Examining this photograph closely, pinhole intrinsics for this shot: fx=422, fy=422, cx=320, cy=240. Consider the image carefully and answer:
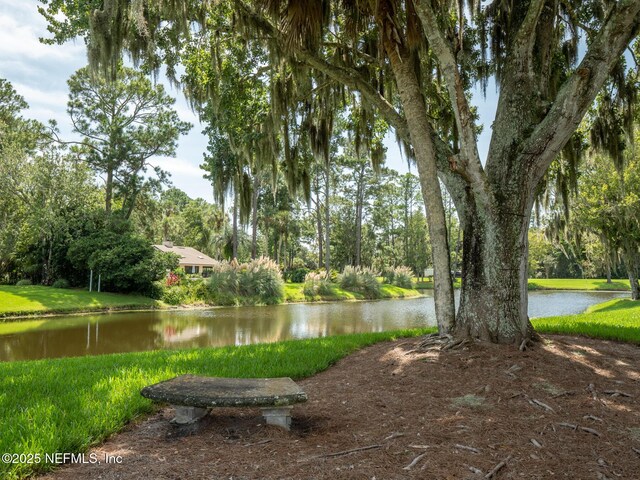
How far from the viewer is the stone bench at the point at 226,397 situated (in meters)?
3.06

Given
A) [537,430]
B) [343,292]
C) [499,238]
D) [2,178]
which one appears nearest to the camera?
[537,430]

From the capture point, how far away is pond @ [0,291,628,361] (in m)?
10.8

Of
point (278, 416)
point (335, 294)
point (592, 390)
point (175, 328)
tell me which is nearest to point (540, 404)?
point (592, 390)

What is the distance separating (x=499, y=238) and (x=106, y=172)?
26224 mm

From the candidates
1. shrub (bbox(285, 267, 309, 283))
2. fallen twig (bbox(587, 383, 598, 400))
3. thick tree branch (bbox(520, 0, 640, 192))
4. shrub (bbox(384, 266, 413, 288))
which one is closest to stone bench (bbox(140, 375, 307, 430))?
fallen twig (bbox(587, 383, 598, 400))

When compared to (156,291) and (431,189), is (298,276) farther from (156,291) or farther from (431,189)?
(431,189)

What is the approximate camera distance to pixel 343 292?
28.5m

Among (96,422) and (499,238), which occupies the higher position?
(499,238)

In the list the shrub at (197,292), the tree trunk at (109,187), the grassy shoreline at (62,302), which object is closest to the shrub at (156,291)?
the grassy shoreline at (62,302)

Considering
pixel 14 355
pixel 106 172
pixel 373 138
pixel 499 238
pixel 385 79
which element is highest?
pixel 106 172

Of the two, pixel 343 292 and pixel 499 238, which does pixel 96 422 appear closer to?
pixel 499 238

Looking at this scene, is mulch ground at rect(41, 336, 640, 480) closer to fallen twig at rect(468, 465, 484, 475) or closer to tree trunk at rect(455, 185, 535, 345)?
fallen twig at rect(468, 465, 484, 475)

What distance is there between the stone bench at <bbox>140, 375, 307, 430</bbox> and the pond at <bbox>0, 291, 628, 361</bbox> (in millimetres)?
7686

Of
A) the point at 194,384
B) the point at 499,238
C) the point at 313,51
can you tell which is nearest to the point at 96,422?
the point at 194,384
